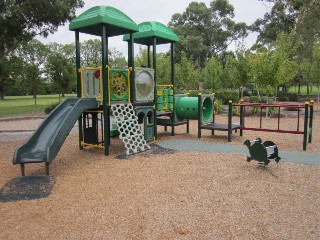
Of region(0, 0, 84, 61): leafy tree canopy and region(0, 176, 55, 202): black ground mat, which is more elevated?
region(0, 0, 84, 61): leafy tree canopy

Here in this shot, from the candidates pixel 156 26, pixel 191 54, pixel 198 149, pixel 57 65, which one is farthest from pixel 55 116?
pixel 191 54

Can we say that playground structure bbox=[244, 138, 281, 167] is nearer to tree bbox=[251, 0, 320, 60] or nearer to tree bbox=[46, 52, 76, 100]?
tree bbox=[251, 0, 320, 60]

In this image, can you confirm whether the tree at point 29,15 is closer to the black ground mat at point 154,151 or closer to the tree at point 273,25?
the black ground mat at point 154,151

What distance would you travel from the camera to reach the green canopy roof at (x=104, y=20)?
717 centimetres

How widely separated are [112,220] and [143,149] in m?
4.18

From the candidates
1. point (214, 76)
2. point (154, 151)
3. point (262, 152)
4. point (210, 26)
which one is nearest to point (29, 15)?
point (154, 151)

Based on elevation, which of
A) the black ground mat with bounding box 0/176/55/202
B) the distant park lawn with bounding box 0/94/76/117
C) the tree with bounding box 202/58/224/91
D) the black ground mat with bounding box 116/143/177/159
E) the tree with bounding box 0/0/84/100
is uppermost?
the tree with bounding box 0/0/84/100

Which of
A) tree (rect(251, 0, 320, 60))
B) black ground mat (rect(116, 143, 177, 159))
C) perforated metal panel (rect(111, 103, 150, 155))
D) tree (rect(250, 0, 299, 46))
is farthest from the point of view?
tree (rect(250, 0, 299, 46))

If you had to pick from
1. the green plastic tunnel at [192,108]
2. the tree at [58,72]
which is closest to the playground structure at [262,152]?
the green plastic tunnel at [192,108]

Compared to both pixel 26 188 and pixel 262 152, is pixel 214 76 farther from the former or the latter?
pixel 26 188

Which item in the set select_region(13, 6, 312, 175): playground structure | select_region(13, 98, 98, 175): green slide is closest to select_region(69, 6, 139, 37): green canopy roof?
select_region(13, 6, 312, 175): playground structure

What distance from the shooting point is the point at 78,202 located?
4312 mm

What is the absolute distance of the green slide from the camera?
5.70 meters

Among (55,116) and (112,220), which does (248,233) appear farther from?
(55,116)
